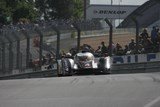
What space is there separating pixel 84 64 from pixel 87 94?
11379mm

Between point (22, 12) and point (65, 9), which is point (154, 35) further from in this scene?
point (65, 9)

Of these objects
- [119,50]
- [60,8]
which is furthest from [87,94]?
[60,8]

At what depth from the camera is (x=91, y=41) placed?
30219 millimetres

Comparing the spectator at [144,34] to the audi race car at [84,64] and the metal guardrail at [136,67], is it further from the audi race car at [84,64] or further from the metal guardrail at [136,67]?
the audi race car at [84,64]

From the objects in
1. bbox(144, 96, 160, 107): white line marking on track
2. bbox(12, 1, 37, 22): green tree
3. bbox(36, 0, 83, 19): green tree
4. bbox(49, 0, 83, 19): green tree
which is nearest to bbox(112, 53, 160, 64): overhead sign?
bbox(144, 96, 160, 107): white line marking on track

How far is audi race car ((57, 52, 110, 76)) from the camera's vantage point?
25969 mm

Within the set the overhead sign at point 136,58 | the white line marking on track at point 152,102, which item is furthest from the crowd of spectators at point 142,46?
the white line marking on track at point 152,102

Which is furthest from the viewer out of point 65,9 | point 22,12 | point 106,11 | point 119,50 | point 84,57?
→ point 65,9

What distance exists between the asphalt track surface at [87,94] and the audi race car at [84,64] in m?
7.62

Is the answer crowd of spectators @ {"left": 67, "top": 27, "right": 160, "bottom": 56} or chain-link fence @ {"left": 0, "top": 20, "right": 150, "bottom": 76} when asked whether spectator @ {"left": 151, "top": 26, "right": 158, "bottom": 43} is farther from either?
chain-link fence @ {"left": 0, "top": 20, "right": 150, "bottom": 76}

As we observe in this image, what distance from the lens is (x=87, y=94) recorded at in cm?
1465

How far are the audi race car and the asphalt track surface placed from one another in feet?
25.0

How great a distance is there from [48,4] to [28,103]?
77100mm

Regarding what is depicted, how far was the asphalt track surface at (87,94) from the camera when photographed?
12812 mm
